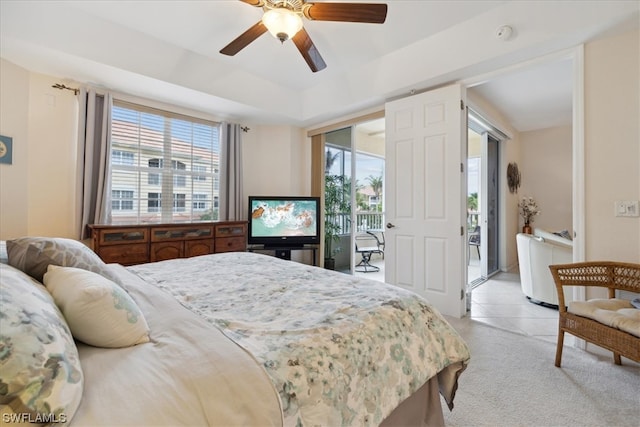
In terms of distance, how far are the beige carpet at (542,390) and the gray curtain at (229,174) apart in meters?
3.35

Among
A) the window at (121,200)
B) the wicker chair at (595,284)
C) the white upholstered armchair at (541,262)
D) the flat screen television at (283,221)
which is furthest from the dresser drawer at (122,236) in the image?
the white upholstered armchair at (541,262)

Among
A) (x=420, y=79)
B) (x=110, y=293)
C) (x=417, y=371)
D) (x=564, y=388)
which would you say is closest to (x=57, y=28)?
(x=110, y=293)

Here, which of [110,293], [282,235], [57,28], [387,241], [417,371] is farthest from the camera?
[282,235]

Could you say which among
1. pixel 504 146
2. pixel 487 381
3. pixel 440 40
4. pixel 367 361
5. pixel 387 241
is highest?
pixel 440 40

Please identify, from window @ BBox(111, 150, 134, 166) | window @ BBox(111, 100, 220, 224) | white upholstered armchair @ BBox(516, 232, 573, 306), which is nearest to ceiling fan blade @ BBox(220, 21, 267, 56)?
window @ BBox(111, 100, 220, 224)

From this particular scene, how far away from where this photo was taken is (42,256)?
1111 millimetres

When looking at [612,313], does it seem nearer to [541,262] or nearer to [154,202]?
[541,262]

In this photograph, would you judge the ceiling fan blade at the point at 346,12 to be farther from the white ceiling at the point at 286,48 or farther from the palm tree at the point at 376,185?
the palm tree at the point at 376,185

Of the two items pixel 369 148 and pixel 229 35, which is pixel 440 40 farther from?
pixel 369 148

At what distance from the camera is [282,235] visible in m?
4.15

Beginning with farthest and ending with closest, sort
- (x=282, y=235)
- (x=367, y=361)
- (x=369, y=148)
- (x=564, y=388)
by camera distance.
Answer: (x=369, y=148) → (x=282, y=235) → (x=564, y=388) → (x=367, y=361)

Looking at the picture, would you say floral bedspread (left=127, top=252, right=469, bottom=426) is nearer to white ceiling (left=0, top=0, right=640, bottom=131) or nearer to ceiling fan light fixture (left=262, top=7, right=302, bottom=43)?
ceiling fan light fixture (left=262, top=7, right=302, bottom=43)

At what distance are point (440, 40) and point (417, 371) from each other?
292cm

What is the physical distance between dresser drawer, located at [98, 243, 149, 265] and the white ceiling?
174 cm
